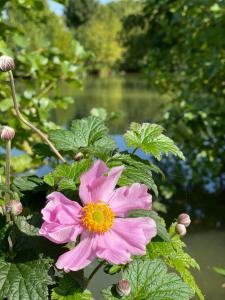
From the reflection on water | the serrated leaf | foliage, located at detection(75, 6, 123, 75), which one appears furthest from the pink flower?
foliage, located at detection(75, 6, 123, 75)

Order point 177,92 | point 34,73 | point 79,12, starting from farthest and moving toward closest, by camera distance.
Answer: point 79,12 < point 177,92 < point 34,73

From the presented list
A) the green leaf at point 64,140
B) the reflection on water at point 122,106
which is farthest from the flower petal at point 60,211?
the reflection on water at point 122,106

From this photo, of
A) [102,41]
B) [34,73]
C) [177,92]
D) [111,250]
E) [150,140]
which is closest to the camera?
[111,250]

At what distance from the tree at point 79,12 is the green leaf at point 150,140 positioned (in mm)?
51942

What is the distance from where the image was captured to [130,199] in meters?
0.74

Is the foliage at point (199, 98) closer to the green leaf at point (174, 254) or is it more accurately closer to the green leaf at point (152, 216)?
the green leaf at point (174, 254)

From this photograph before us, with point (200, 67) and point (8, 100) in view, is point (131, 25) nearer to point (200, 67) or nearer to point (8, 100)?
point (200, 67)

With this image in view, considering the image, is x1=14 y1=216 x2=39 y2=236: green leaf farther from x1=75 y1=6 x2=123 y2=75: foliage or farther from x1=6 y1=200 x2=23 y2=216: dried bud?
x1=75 y1=6 x2=123 y2=75: foliage

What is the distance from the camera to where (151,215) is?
75cm

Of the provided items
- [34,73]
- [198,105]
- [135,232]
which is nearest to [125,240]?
[135,232]

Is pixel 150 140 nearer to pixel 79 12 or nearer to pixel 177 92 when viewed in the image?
pixel 177 92

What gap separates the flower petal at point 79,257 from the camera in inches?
27.3

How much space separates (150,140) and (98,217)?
24 centimetres

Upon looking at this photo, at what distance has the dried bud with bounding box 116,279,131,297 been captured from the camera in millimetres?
779
